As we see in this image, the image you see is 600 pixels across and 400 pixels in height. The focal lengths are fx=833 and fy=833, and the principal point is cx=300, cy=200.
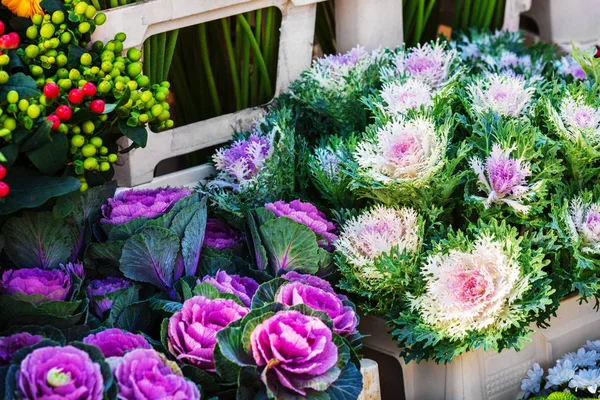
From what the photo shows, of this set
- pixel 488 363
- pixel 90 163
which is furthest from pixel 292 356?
pixel 488 363

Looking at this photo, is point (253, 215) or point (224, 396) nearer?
point (224, 396)

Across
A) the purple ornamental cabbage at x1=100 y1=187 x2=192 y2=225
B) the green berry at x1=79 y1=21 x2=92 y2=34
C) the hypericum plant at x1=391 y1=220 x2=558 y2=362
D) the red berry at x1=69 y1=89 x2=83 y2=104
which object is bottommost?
the hypericum plant at x1=391 y1=220 x2=558 y2=362

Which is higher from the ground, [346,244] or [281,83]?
[281,83]

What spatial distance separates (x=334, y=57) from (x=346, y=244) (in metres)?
0.45

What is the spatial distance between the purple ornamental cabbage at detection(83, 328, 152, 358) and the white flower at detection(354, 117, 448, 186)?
1.40ft

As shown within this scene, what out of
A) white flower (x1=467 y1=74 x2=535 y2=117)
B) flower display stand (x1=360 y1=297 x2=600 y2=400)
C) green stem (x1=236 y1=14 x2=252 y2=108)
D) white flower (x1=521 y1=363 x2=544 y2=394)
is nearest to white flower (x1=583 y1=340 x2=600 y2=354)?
flower display stand (x1=360 y1=297 x2=600 y2=400)

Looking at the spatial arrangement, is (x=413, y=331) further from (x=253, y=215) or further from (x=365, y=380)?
(x=253, y=215)

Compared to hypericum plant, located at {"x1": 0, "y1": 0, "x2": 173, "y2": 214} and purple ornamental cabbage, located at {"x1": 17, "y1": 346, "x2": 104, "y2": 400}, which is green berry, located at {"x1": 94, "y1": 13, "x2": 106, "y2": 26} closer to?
hypericum plant, located at {"x1": 0, "y1": 0, "x2": 173, "y2": 214}

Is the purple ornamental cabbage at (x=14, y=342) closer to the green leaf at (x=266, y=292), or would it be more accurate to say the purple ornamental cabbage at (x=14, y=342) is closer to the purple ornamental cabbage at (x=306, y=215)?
the green leaf at (x=266, y=292)

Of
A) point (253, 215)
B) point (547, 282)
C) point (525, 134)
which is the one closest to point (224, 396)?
point (253, 215)

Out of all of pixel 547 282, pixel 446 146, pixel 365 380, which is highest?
pixel 446 146

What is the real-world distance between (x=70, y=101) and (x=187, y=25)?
376mm

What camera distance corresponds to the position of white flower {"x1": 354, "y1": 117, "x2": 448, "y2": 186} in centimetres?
122

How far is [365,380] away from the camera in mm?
1181
